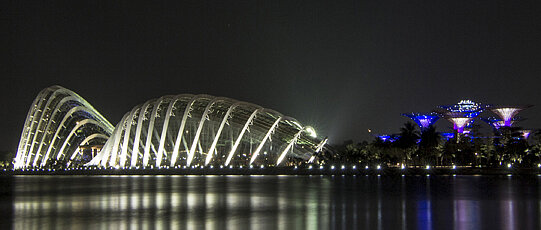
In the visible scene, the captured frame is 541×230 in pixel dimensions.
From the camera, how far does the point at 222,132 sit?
4299 inches

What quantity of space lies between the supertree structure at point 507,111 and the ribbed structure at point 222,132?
54.7 metres

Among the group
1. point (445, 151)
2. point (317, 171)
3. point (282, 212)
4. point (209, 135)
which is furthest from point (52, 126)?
point (282, 212)

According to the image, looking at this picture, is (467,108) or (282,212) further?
(467,108)

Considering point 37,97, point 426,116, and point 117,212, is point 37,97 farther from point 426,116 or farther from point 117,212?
point 117,212

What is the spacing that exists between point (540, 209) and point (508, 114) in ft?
397

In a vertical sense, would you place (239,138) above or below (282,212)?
above

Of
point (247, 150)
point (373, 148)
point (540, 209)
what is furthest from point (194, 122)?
point (540, 209)

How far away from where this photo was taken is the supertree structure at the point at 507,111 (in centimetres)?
14125

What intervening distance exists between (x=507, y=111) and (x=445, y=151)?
153 ft

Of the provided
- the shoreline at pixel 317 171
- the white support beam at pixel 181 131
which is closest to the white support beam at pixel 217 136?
the shoreline at pixel 317 171

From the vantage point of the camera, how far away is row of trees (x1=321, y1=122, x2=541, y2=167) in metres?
101

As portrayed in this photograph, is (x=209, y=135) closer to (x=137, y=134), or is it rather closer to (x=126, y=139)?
(x=137, y=134)

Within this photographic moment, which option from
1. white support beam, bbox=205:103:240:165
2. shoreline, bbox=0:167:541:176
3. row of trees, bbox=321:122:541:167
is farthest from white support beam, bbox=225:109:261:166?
row of trees, bbox=321:122:541:167

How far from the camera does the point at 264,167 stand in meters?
101
